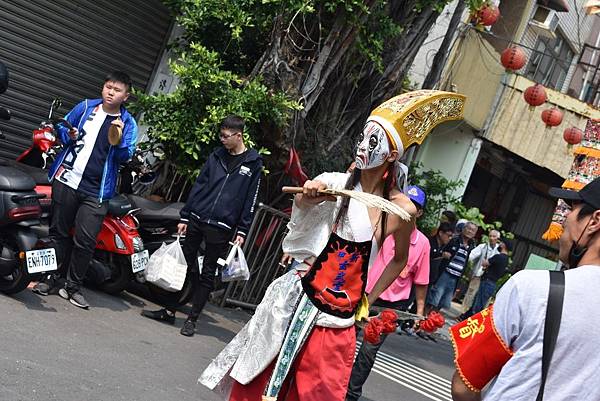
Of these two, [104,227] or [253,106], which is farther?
[253,106]

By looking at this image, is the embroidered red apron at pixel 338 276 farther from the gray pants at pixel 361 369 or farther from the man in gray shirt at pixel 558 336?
the gray pants at pixel 361 369

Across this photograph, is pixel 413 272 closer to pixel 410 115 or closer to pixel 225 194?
pixel 225 194

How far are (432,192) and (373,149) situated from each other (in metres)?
11.7

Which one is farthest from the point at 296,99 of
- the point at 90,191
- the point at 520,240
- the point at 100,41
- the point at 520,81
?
the point at 520,240

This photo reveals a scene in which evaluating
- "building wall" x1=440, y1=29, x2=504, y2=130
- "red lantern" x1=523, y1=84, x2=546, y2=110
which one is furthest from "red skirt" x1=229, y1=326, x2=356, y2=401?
"red lantern" x1=523, y1=84, x2=546, y2=110

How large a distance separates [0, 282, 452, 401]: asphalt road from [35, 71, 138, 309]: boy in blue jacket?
414 millimetres

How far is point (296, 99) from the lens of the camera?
405 inches

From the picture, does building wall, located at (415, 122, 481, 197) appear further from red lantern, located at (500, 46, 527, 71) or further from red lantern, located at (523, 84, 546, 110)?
red lantern, located at (500, 46, 527, 71)

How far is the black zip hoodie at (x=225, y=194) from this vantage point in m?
8.22

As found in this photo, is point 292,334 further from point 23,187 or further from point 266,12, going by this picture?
point 266,12

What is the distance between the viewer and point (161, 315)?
8.47m

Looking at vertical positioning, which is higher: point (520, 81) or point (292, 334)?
point (520, 81)

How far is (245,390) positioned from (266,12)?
247 inches

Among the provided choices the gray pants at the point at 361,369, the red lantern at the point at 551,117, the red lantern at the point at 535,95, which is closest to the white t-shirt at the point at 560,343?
the gray pants at the point at 361,369
